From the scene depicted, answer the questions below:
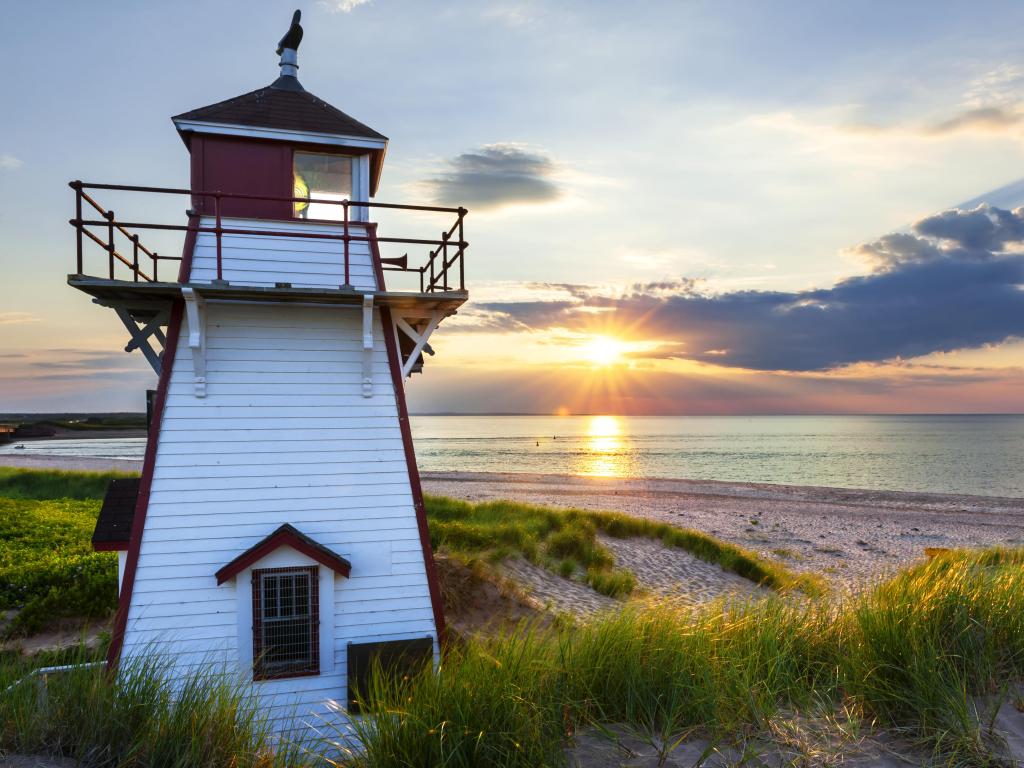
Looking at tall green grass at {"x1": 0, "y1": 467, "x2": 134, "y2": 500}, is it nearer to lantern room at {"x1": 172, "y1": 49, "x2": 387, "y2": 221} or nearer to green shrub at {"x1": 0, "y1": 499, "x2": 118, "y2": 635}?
green shrub at {"x1": 0, "y1": 499, "x2": 118, "y2": 635}

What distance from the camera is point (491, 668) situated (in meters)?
4.55

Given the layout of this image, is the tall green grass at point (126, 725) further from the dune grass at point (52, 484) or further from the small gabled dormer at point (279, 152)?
the dune grass at point (52, 484)

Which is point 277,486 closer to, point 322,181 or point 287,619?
point 287,619

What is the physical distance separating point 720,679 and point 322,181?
30.8 ft

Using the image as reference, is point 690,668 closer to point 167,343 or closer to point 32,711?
point 32,711

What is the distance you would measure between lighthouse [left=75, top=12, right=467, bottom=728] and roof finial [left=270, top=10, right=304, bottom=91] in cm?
124

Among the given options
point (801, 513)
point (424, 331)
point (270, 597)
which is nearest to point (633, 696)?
point (270, 597)

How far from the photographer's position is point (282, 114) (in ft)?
32.7

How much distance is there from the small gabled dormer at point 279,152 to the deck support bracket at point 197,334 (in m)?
1.83

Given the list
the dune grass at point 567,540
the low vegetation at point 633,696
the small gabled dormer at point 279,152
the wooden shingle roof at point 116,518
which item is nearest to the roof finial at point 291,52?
the small gabled dormer at point 279,152

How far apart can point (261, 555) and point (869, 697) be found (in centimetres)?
711

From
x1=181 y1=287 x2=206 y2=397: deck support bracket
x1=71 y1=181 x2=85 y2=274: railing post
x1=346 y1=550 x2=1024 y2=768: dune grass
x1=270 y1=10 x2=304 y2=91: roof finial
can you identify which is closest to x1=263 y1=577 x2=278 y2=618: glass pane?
x1=181 y1=287 x2=206 y2=397: deck support bracket

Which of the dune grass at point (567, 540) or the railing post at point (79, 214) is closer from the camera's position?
the railing post at point (79, 214)

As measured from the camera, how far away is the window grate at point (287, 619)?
841 centimetres
